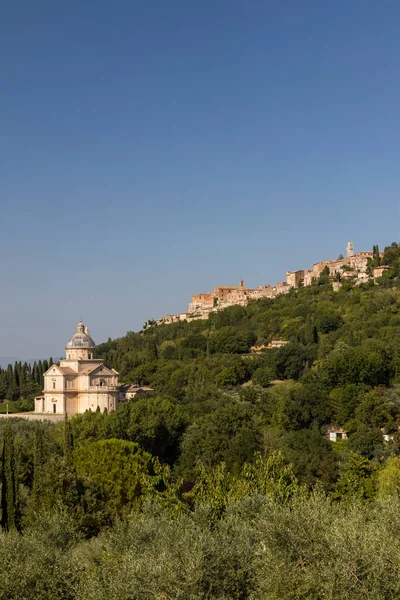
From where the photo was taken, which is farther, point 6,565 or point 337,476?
point 337,476

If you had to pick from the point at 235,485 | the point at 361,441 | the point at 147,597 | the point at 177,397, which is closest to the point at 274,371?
the point at 177,397

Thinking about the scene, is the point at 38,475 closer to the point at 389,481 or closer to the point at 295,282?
the point at 389,481

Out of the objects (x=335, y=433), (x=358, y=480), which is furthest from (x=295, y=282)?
(x=358, y=480)

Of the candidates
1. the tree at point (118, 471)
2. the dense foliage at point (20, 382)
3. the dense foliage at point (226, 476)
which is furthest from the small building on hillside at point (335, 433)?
the dense foliage at point (20, 382)

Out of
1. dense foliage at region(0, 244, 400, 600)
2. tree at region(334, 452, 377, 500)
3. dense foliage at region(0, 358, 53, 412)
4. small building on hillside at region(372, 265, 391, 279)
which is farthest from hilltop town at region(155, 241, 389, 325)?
tree at region(334, 452, 377, 500)

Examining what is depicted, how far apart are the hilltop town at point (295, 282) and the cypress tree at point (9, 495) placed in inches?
2692

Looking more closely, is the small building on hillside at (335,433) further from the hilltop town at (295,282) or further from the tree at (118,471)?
the hilltop town at (295,282)

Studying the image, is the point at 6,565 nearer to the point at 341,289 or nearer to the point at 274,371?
the point at 274,371

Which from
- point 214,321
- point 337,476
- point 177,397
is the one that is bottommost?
point 337,476

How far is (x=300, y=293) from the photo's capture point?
97.8 metres

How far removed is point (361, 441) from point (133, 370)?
33074 millimetres

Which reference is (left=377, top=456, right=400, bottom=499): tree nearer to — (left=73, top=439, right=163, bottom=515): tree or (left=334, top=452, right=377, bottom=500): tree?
(left=334, top=452, right=377, bottom=500): tree

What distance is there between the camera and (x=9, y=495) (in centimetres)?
2764

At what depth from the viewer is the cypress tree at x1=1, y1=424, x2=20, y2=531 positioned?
27.4 meters
